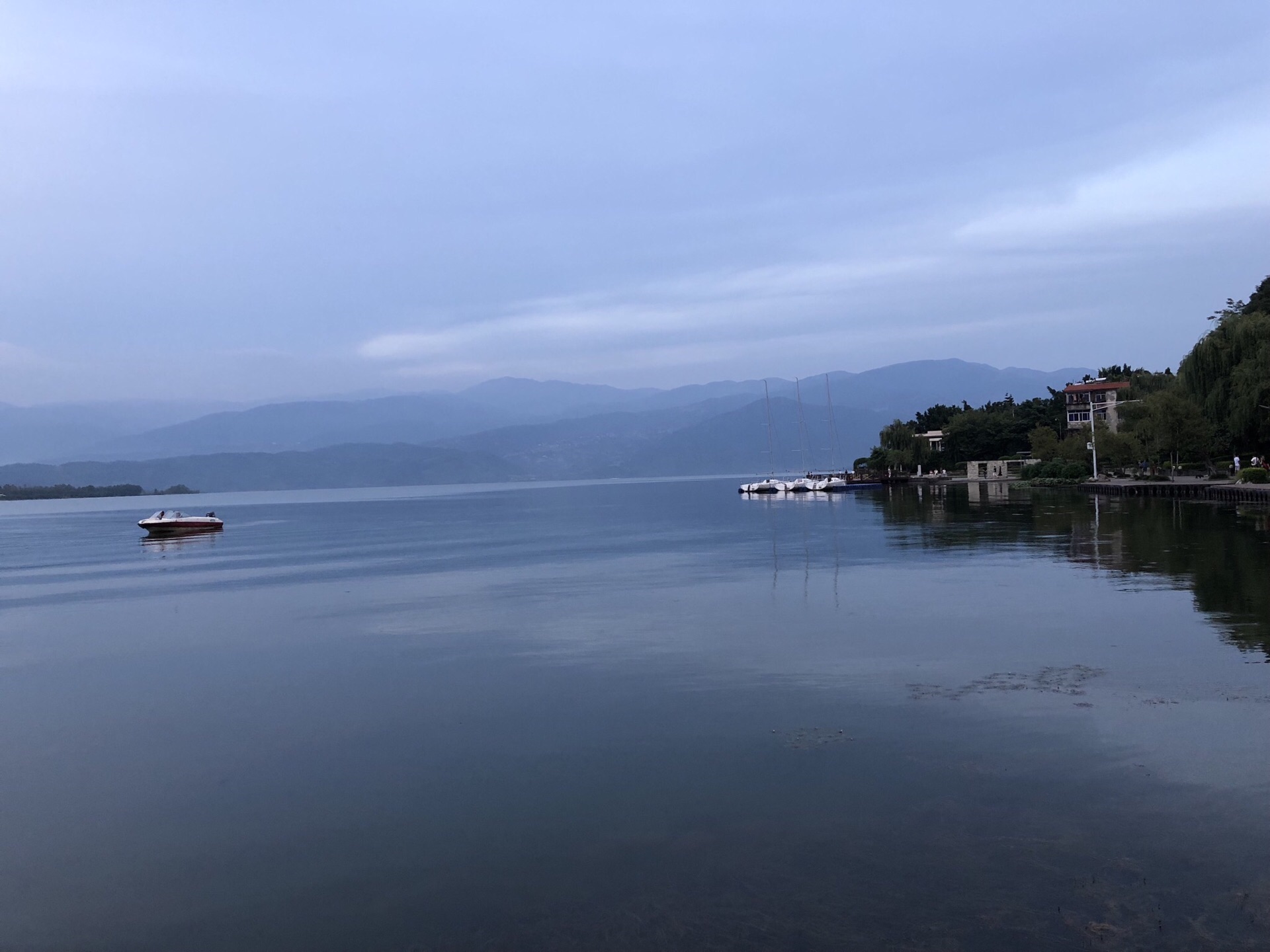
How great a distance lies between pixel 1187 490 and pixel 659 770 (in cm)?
7090

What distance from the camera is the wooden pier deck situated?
57062mm

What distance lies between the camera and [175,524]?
7069cm

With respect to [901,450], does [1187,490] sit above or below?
below

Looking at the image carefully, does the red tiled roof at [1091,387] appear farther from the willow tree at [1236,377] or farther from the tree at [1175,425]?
the willow tree at [1236,377]

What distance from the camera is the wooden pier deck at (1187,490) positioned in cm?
5706

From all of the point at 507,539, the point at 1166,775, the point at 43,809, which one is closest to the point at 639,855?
the point at 1166,775

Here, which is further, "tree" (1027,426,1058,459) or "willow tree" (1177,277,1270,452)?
"tree" (1027,426,1058,459)

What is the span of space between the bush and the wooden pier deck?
792cm

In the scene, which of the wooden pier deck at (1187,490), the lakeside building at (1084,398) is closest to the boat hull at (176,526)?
the wooden pier deck at (1187,490)

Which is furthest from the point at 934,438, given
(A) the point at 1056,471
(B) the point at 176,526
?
(B) the point at 176,526

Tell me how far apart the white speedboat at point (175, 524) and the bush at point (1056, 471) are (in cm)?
7481

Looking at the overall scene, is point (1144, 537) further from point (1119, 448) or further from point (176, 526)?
point (176, 526)

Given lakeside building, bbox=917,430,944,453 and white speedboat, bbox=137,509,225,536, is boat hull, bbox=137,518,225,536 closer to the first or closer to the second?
white speedboat, bbox=137,509,225,536

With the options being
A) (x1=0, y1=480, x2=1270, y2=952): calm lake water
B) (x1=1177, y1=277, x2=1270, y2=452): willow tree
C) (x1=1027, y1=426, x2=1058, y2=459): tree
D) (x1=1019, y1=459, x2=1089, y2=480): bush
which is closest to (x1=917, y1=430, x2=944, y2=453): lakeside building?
(x1=1027, y1=426, x2=1058, y2=459): tree
